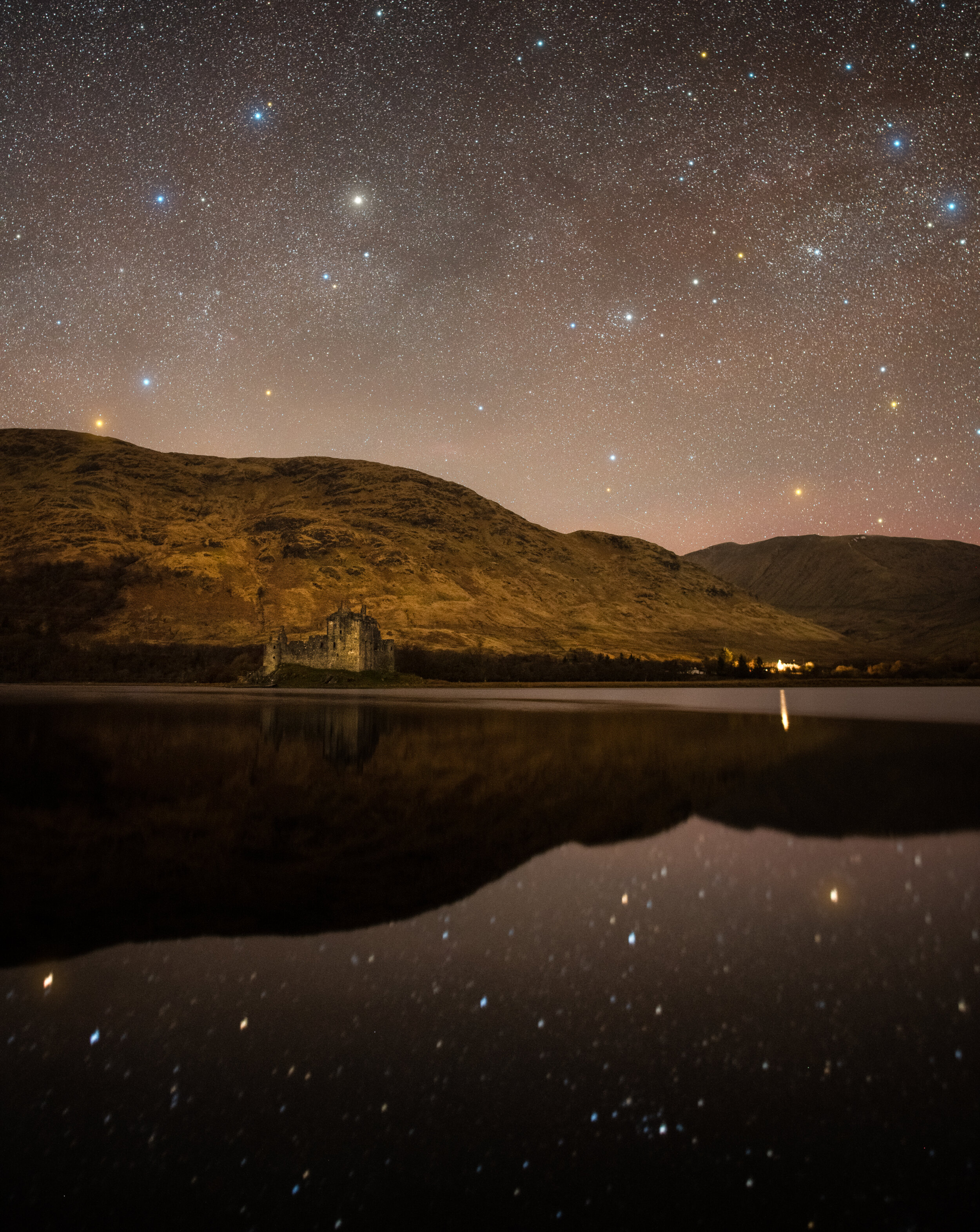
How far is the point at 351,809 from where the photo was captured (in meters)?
12.5

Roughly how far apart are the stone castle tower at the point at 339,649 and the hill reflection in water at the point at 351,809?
79011 mm

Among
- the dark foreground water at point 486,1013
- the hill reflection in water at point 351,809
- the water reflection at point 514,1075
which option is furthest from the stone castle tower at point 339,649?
the water reflection at point 514,1075

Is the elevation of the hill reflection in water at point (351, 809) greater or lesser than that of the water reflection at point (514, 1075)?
lesser

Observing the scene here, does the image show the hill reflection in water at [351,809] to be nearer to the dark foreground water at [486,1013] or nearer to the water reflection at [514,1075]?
the dark foreground water at [486,1013]

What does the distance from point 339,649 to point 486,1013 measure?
105065mm

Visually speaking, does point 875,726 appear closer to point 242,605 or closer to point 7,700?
point 7,700

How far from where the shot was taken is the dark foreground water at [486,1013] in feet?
11.4

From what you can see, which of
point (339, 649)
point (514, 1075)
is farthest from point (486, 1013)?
point (339, 649)

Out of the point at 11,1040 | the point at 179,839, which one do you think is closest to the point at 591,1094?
the point at 11,1040

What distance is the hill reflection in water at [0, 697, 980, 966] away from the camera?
25.1 feet

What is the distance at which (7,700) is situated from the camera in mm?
56875

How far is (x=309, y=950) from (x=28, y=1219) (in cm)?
321

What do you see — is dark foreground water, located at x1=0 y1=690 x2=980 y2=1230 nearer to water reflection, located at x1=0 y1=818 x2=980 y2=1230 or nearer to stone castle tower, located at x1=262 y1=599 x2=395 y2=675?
water reflection, located at x1=0 y1=818 x2=980 y2=1230

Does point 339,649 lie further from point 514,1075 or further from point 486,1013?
point 514,1075
